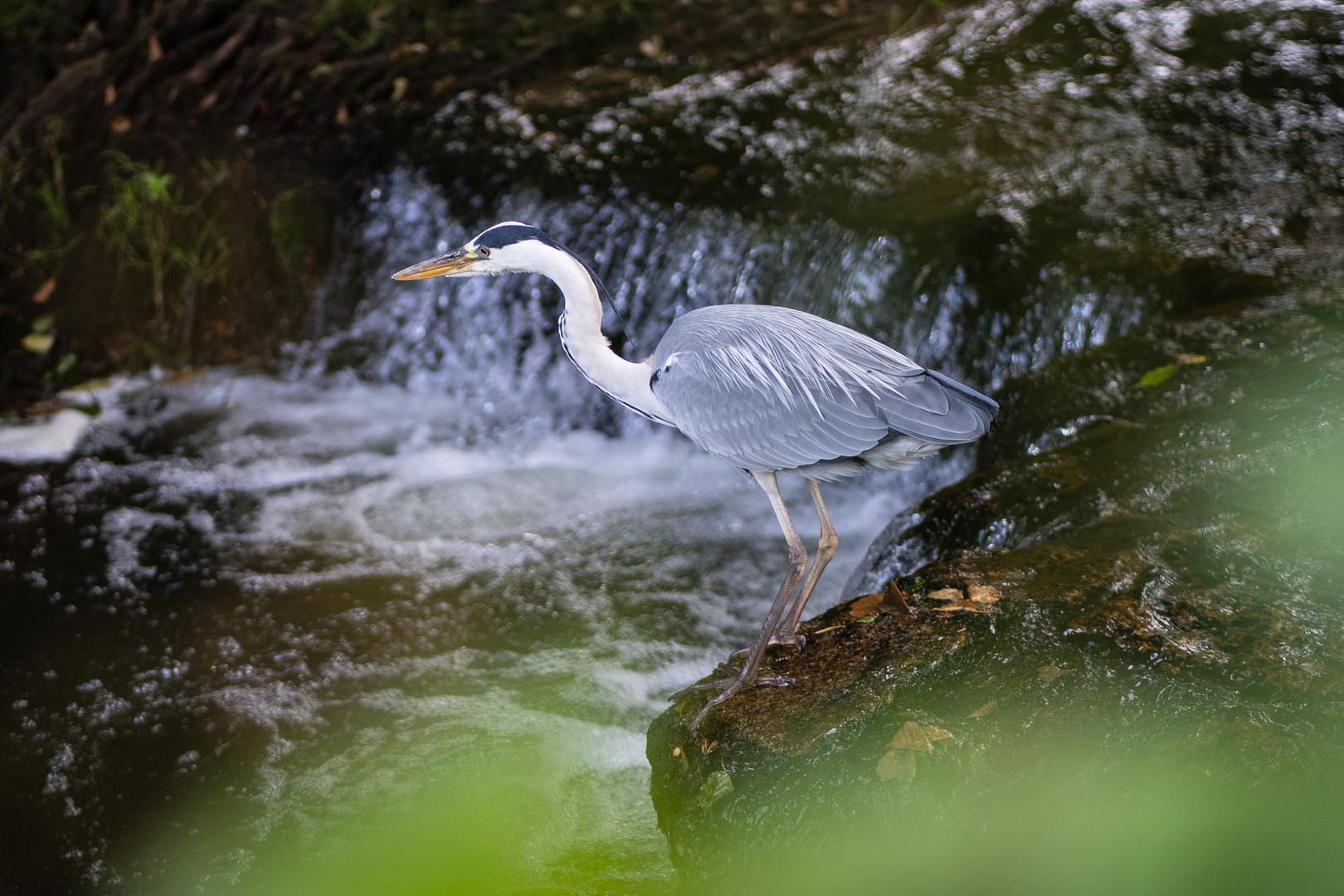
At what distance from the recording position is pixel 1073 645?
7.89 feet

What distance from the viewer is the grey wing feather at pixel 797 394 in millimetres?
2551

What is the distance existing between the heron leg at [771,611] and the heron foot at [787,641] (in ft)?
0.14

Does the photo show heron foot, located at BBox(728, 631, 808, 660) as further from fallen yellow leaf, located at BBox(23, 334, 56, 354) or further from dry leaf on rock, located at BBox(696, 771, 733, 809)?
fallen yellow leaf, located at BBox(23, 334, 56, 354)

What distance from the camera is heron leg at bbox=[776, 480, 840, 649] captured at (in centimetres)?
281

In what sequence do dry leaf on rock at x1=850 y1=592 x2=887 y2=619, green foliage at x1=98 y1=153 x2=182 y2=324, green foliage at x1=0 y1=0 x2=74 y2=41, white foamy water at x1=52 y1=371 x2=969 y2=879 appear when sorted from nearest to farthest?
dry leaf on rock at x1=850 y1=592 x2=887 y2=619
white foamy water at x1=52 y1=371 x2=969 y2=879
green foliage at x1=98 y1=153 x2=182 y2=324
green foliage at x1=0 y1=0 x2=74 y2=41

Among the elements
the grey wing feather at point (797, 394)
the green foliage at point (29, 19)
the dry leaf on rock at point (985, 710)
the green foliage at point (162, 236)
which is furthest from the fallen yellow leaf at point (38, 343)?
the dry leaf on rock at point (985, 710)

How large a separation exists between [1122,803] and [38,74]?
763cm

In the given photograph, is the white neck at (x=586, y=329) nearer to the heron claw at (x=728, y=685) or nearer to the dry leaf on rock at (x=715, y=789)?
the heron claw at (x=728, y=685)

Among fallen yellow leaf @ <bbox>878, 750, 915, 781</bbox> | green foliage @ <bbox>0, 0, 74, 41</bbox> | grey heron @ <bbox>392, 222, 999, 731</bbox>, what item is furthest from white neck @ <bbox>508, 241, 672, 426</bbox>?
green foliage @ <bbox>0, 0, 74, 41</bbox>

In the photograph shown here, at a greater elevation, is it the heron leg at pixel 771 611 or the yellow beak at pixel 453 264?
the yellow beak at pixel 453 264

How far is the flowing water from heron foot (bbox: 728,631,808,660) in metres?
0.51

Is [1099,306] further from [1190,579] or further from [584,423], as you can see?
[584,423]

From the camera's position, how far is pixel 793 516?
4.85 m

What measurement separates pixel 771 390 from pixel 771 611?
2.01 feet
